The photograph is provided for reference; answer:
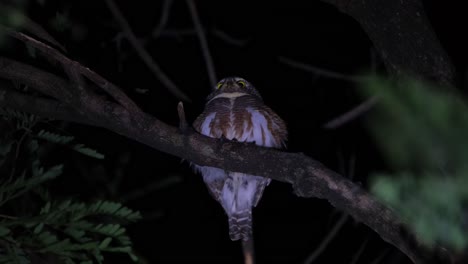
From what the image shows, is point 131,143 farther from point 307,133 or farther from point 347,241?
point 347,241

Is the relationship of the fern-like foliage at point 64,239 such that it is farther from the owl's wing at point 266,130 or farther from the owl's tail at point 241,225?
the owl's tail at point 241,225

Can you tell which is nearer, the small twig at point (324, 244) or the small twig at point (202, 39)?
the small twig at point (324, 244)

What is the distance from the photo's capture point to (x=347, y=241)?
6809 millimetres

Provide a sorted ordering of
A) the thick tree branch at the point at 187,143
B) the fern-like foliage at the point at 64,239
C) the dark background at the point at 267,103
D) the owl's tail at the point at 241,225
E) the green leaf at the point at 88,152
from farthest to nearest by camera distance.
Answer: the dark background at the point at 267,103
the owl's tail at the point at 241,225
the green leaf at the point at 88,152
the fern-like foliage at the point at 64,239
the thick tree branch at the point at 187,143

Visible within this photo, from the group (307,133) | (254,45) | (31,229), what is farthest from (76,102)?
(254,45)

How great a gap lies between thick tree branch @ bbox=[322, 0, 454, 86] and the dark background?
11.2 feet

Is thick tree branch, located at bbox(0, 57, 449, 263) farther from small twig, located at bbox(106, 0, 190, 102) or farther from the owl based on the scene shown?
small twig, located at bbox(106, 0, 190, 102)

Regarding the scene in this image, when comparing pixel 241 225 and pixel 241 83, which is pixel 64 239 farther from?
pixel 241 83

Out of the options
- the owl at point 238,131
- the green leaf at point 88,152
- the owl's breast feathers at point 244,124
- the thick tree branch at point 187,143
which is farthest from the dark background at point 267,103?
the thick tree branch at point 187,143

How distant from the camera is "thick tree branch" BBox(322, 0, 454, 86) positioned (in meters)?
2.71

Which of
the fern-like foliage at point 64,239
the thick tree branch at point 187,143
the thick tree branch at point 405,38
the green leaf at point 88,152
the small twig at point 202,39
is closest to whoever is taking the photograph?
the thick tree branch at point 187,143

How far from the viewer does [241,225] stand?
481 centimetres

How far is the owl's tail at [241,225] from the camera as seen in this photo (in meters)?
4.75

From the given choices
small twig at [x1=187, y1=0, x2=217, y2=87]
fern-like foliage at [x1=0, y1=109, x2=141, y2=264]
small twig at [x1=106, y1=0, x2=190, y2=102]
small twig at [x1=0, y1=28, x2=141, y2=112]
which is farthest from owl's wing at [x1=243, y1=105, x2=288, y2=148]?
small twig at [x1=0, y1=28, x2=141, y2=112]
